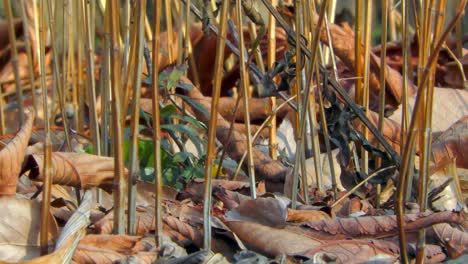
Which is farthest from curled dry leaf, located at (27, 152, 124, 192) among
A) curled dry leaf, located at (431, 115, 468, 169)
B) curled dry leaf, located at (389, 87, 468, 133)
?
curled dry leaf, located at (389, 87, 468, 133)

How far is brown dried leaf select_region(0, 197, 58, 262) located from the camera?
1.12 metres

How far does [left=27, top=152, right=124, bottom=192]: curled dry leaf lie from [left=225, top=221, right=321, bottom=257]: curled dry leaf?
198mm

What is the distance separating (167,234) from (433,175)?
0.53 meters

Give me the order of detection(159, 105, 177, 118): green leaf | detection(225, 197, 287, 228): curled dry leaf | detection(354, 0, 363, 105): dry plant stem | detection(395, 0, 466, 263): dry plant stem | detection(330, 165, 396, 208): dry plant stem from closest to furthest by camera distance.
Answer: detection(395, 0, 466, 263): dry plant stem < detection(225, 197, 287, 228): curled dry leaf < detection(330, 165, 396, 208): dry plant stem < detection(354, 0, 363, 105): dry plant stem < detection(159, 105, 177, 118): green leaf

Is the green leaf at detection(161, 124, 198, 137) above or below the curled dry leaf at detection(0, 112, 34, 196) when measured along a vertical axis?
below

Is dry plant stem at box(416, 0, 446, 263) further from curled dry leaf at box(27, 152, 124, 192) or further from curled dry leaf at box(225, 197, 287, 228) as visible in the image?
curled dry leaf at box(27, 152, 124, 192)

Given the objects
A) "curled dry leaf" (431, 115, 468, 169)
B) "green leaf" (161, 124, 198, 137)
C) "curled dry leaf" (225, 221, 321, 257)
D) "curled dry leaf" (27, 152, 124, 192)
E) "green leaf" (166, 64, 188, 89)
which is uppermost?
"green leaf" (166, 64, 188, 89)

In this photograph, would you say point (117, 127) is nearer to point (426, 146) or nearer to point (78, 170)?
point (78, 170)

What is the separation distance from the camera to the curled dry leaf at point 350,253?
1.16m

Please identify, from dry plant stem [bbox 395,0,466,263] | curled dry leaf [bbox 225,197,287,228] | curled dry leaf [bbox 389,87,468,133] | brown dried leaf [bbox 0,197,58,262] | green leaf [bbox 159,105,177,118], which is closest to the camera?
dry plant stem [bbox 395,0,466,263]

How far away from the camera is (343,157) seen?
1438 mm

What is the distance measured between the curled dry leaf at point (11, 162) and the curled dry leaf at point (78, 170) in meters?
0.04

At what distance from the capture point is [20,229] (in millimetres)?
1145

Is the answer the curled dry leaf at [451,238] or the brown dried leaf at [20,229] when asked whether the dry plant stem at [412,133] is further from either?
the brown dried leaf at [20,229]
